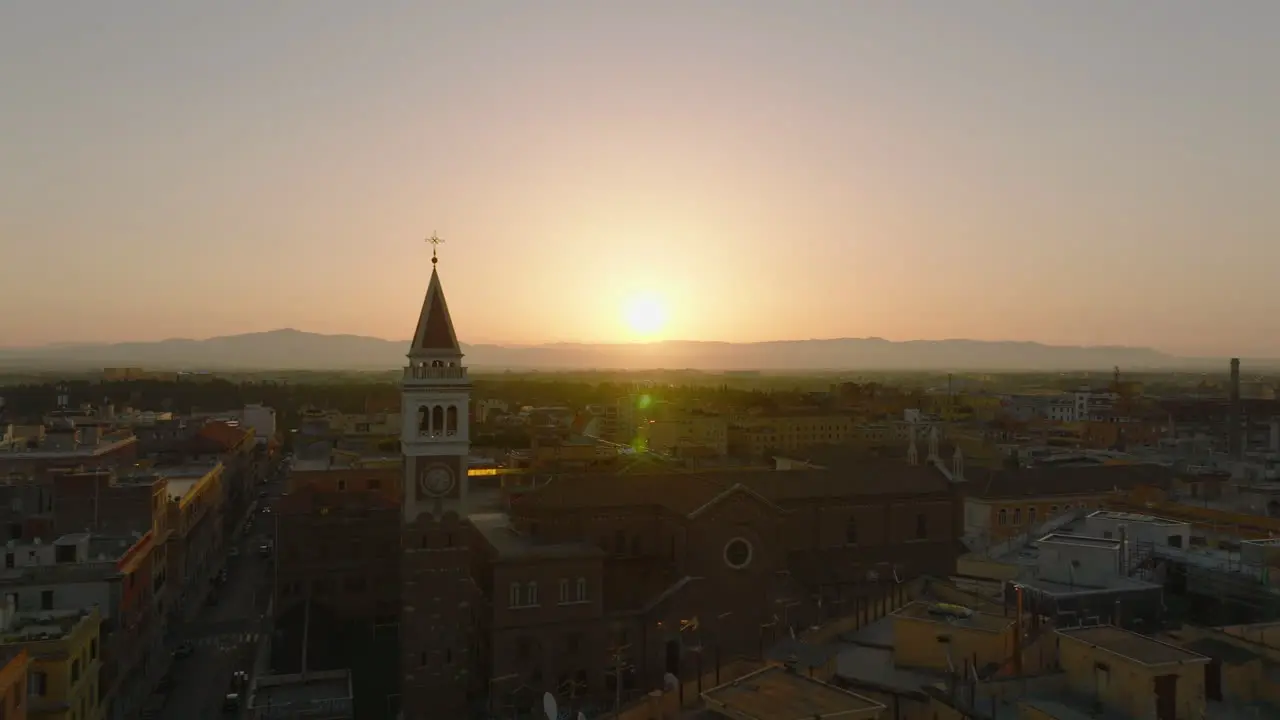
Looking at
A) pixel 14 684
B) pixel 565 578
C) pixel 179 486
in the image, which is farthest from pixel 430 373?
pixel 179 486

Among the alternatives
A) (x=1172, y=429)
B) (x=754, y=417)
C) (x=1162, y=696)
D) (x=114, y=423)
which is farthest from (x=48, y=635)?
(x=1172, y=429)

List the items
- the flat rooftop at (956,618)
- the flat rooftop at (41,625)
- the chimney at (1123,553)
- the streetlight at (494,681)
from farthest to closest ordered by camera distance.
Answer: the streetlight at (494,681) → the chimney at (1123,553) → the flat rooftop at (41,625) → the flat rooftop at (956,618)

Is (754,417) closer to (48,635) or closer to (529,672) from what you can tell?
(529,672)

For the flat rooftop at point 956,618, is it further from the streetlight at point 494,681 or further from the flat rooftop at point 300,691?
the flat rooftop at point 300,691

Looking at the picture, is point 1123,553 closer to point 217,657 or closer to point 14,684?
point 14,684

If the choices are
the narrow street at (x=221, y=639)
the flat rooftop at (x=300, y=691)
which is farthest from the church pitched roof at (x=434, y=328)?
the narrow street at (x=221, y=639)

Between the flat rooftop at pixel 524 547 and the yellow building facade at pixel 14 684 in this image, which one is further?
the flat rooftop at pixel 524 547
